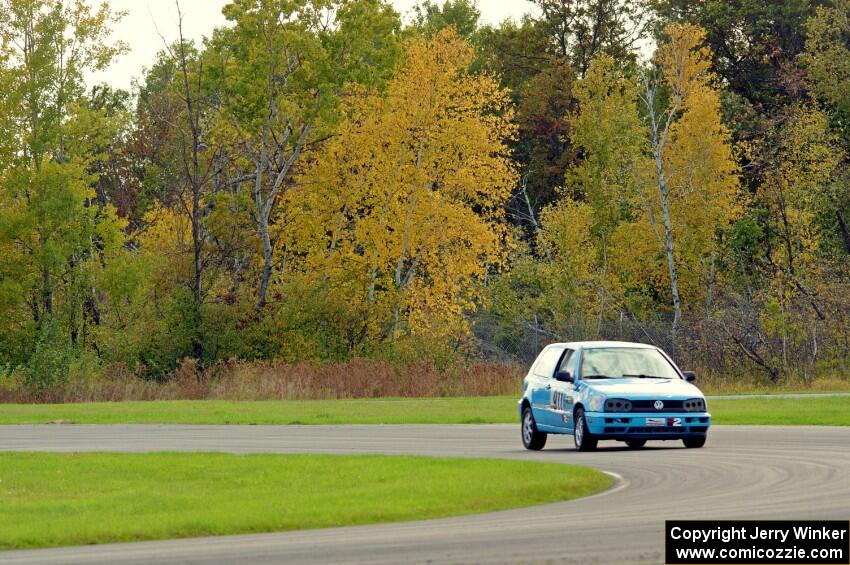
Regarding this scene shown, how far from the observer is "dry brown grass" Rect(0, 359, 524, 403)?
158ft

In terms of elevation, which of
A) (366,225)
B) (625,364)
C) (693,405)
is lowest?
(693,405)

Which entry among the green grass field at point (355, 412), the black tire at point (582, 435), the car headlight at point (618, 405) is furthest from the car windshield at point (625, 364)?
the green grass field at point (355, 412)

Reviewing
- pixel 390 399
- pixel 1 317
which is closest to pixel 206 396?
pixel 390 399

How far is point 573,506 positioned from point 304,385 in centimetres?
3242

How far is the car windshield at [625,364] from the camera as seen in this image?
2498 cm

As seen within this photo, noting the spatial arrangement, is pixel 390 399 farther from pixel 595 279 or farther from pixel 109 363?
pixel 595 279

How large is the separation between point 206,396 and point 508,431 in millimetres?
19960

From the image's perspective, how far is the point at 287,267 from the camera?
65.1 m

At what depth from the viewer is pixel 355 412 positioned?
39.2 m

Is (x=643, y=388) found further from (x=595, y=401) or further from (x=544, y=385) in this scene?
(x=544, y=385)

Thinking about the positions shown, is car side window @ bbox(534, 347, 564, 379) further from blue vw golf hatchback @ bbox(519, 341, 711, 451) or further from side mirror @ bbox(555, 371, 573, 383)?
side mirror @ bbox(555, 371, 573, 383)
